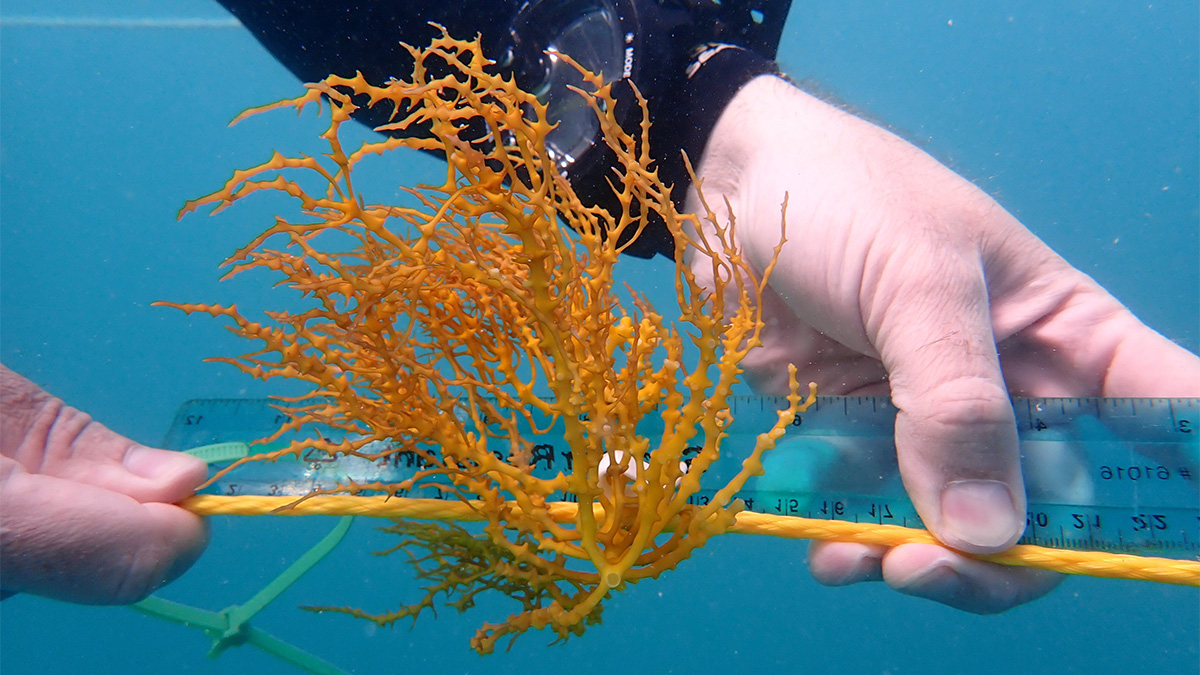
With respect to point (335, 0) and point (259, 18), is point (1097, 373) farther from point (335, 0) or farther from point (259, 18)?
point (259, 18)

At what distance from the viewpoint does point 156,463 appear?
1.38 m

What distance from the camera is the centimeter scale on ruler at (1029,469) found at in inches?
51.4

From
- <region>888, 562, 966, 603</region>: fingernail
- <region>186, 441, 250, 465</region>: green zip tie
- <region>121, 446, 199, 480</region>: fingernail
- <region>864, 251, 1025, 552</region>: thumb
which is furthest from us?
<region>186, 441, 250, 465</region>: green zip tie

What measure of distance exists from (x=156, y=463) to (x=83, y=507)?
182 millimetres

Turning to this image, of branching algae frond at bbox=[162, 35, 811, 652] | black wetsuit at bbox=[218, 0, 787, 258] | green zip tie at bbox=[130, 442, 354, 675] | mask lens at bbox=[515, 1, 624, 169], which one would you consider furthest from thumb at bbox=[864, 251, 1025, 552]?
green zip tie at bbox=[130, 442, 354, 675]

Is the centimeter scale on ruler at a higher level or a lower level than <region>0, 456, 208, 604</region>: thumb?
higher

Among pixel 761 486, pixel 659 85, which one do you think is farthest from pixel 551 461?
pixel 659 85

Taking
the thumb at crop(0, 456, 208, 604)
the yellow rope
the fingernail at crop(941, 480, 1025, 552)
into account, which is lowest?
the thumb at crop(0, 456, 208, 604)

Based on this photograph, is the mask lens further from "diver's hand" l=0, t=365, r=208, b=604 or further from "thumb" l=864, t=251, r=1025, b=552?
"diver's hand" l=0, t=365, r=208, b=604

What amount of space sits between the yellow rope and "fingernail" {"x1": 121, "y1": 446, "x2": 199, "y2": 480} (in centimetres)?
11

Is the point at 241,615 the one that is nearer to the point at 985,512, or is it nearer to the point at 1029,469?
the point at 985,512

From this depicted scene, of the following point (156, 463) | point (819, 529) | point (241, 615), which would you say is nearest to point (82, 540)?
point (156, 463)

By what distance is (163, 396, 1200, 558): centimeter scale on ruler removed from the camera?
131 centimetres

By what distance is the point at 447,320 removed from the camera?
3.58 ft
